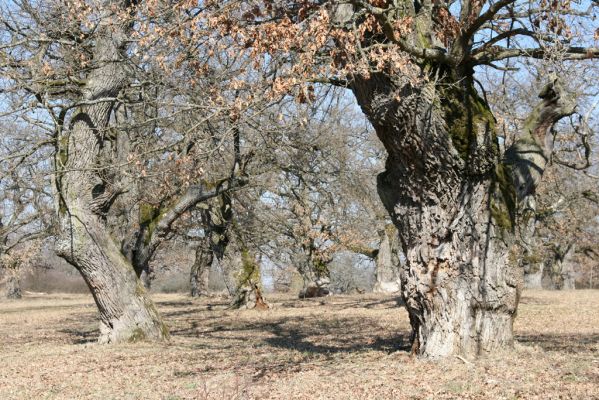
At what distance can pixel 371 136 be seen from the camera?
2092cm

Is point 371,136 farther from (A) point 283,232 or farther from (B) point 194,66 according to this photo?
(B) point 194,66

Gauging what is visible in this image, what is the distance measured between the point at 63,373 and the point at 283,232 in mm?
13364

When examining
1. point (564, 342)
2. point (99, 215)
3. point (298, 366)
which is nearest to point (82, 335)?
point (99, 215)

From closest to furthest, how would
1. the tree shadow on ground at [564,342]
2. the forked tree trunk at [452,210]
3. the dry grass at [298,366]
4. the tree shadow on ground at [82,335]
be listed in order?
the dry grass at [298,366]
the forked tree trunk at [452,210]
the tree shadow on ground at [564,342]
the tree shadow on ground at [82,335]

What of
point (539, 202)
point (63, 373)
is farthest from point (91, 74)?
point (539, 202)

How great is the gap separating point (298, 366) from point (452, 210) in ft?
9.49

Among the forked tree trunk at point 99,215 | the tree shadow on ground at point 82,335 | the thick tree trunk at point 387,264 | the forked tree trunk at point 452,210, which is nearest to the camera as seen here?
the forked tree trunk at point 452,210

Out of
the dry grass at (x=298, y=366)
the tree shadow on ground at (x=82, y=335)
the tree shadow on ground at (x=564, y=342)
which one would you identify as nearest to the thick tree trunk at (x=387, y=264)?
the dry grass at (x=298, y=366)

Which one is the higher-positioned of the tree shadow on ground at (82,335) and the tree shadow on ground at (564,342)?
the tree shadow on ground at (564,342)

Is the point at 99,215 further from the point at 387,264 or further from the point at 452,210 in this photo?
the point at 387,264

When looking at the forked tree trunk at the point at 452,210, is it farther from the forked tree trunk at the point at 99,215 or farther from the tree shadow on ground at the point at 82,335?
the tree shadow on ground at the point at 82,335

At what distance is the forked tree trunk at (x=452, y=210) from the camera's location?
24.1ft

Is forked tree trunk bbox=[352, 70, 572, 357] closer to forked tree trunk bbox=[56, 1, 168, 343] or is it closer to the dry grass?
the dry grass

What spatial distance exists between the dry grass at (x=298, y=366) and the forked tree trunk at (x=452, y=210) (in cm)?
47
